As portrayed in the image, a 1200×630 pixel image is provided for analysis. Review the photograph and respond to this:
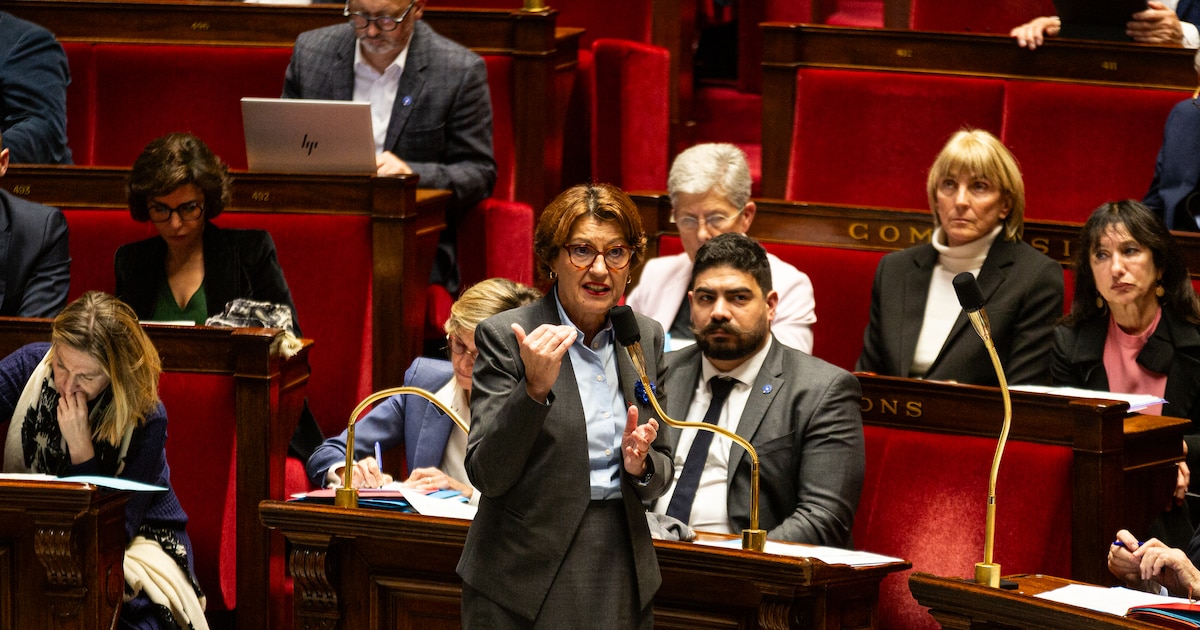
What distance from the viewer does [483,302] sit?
1.60m

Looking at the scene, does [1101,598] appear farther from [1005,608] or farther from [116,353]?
[116,353]

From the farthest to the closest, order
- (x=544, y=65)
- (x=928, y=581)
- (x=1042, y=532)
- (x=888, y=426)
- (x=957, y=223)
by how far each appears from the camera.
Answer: (x=544, y=65) < (x=957, y=223) < (x=888, y=426) < (x=1042, y=532) < (x=928, y=581)

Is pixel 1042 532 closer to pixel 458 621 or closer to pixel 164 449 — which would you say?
pixel 458 621

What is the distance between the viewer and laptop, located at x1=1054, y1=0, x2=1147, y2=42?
2.20 meters

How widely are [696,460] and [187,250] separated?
744 millimetres

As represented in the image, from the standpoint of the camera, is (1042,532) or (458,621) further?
(1042,532)

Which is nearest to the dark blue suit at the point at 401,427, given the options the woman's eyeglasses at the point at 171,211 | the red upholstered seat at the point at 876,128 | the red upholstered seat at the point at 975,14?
the woman's eyeglasses at the point at 171,211

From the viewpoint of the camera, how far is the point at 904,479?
1.64 m

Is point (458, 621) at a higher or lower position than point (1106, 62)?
lower

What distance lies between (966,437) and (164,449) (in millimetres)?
855

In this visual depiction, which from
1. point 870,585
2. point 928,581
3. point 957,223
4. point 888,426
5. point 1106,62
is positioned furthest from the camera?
point 1106,62

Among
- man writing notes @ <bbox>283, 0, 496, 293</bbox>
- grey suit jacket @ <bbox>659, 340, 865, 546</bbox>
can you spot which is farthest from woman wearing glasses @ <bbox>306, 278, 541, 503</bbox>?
man writing notes @ <bbox>283, 0, 496, 293</bbox>

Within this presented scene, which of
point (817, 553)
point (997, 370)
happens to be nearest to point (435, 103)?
point (817, 553)

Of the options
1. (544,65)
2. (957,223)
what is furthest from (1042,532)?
(544,65)
